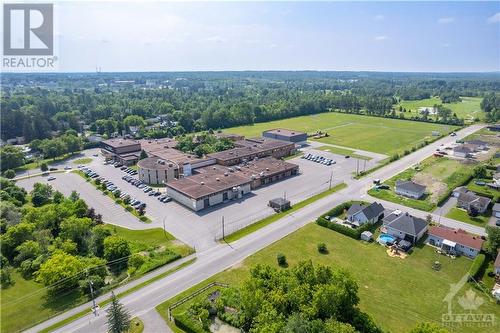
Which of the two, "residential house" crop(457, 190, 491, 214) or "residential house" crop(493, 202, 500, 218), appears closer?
"residential house" crop(493, 202, 500, 218)

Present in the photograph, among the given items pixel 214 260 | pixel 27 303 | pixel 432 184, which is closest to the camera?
pixel 27 303

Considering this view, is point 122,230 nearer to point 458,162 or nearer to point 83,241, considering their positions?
point 83,241

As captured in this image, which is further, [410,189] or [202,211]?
[410,189]

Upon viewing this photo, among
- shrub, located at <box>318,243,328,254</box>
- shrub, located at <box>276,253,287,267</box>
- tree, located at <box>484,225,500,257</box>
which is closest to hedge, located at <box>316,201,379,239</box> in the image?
shrub, located at <box>318,243,328,254</box>

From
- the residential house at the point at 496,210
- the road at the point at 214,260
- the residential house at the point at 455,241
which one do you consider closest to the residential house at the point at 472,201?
the residential house at the point at 496,210

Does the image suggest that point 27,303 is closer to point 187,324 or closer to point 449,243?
Result: point 187,324

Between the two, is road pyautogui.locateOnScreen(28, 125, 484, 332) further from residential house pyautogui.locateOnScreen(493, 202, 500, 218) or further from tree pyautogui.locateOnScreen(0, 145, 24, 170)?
tree pyautogui.locateOnScreen(0, 145, 24, 170)

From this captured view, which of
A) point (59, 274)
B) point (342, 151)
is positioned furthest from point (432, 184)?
point (59, 274)
